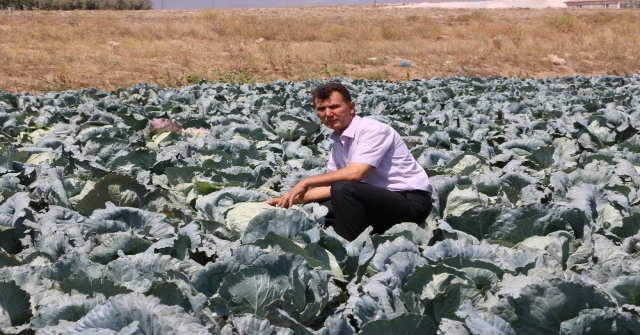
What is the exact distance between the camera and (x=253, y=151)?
493 centimetres

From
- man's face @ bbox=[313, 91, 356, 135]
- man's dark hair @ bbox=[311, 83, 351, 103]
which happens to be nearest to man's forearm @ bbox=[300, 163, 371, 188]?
man's face @ bbox=[313, 91, 356, 135]

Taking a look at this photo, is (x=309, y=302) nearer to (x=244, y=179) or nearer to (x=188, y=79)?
(x=244, y=179)

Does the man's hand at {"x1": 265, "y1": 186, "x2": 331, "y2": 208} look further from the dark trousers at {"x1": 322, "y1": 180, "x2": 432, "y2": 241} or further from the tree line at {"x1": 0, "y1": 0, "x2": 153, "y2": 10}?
the tree line at {"x1": 0, "y1": 0, "x2": 153, "y2": 10}

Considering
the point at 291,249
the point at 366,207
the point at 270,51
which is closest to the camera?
the point at 291,249

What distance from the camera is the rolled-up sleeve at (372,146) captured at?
138 inches

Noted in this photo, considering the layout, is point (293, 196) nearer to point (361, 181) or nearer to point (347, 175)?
point (347, 175)

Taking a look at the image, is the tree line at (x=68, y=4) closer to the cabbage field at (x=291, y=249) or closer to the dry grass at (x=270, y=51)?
the dry grass at (x=270, y=51)

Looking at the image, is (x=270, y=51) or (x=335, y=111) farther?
(x=270, y=51)

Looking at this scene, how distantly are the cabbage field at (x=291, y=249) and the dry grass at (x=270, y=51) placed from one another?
9.93m

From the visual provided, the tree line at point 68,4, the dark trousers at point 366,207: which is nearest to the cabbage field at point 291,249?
the dark trousers at point 366,207

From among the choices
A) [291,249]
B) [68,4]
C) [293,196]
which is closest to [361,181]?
[293,196]

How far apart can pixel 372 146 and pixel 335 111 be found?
31cm

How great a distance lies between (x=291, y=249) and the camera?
101 inches

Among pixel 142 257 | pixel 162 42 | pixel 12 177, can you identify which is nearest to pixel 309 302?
pixel 142 257
